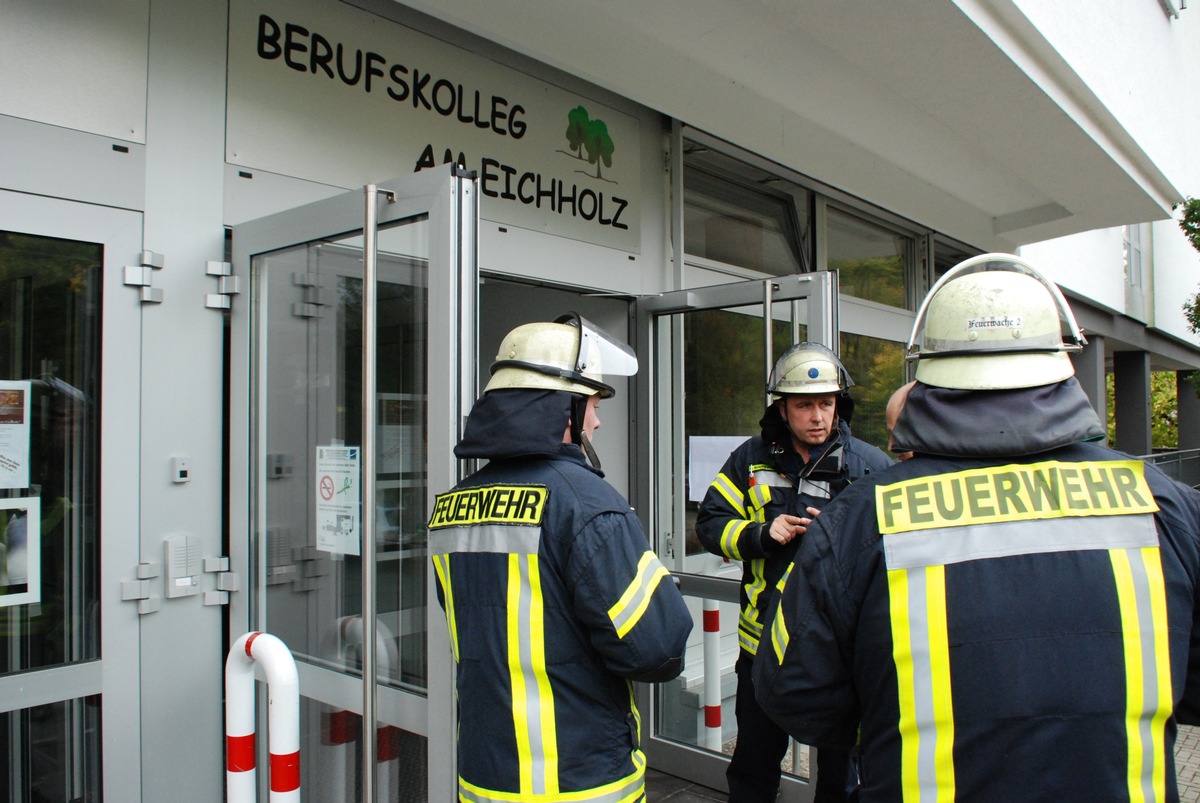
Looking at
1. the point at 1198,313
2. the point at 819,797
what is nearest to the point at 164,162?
the point at 819,797

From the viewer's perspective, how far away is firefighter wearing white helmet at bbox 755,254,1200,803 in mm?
1329

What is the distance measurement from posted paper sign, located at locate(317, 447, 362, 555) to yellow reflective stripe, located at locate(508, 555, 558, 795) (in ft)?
2.66

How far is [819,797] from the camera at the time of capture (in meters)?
3.24

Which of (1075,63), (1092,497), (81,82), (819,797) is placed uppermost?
(1075,63)

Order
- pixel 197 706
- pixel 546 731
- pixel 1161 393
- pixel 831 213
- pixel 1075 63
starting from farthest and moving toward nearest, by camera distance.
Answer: pixel 1161 393 < pixel 831 213 < pixel 1075 63 < pixel 197 706 < pixel 546 731

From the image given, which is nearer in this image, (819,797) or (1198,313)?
(819,797)

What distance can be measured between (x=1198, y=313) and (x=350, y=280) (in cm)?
1456

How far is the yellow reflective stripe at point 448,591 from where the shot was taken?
6.88 feet

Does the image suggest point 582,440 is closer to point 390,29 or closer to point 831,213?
point 390,29

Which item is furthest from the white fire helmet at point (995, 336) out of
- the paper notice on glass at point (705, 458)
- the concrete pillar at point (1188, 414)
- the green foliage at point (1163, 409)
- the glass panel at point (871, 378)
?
the green foliage at point (1163, 409)

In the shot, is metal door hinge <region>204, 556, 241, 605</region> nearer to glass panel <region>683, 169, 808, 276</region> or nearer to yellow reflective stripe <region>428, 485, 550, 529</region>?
yellow reflective stripe <region>428, 485, 550, 529</region>

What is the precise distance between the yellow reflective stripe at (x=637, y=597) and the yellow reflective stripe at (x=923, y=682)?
65 centimetres

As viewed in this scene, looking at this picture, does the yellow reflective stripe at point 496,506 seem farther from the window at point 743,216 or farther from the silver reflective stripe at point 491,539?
the window at point 743,216

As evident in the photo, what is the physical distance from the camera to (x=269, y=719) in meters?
2.27
